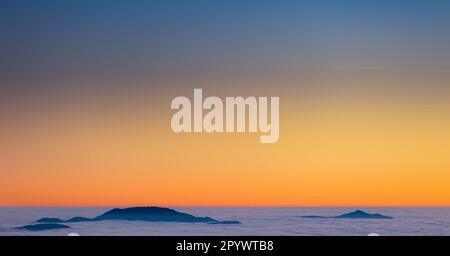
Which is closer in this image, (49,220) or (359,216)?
(49,220)

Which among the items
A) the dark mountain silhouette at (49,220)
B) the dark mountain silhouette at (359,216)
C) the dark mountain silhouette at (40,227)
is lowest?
the dark mountain silhouette at (40,227)

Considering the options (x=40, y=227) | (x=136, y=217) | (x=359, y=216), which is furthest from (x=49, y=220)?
(x=359, y=216)

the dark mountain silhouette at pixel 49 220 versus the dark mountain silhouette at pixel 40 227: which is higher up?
the dark mountain silhouette at pixel 49 220

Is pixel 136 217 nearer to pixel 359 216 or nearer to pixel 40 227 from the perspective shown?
pixel 40 227

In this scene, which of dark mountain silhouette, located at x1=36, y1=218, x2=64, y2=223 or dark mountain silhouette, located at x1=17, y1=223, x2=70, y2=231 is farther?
dark mountain silhouette, located at x1=17, y1=223, x2=70, y2=231

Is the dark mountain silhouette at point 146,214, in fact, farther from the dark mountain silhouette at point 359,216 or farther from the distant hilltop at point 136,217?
the dark mountain silhouette at point 359,216

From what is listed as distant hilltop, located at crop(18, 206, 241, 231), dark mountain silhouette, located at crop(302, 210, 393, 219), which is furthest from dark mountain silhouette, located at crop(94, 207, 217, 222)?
dark mountain silhouette, located at crop(302, 210, 393, 219)

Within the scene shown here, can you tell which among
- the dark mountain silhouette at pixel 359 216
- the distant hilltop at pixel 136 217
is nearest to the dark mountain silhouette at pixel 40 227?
the distant hilltop at pixel 136 217

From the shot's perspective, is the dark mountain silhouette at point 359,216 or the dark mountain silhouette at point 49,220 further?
the dark mountain silhouette at point 359,216

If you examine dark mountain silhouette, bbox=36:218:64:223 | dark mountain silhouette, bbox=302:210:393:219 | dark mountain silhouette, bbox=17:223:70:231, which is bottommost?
dark mountain silhouette, bbox=17:223:70:231

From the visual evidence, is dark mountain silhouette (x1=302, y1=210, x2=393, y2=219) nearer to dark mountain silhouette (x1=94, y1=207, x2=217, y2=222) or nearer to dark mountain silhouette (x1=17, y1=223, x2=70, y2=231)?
dark mountain silhouette (x1=94, y1=207, x2=217, y2=222)

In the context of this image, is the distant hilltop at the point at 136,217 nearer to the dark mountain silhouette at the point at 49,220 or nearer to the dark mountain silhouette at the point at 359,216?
the dark mountain silhouette at the point at 49,220
